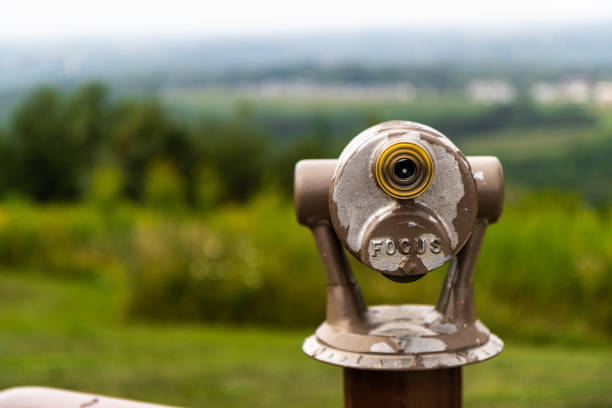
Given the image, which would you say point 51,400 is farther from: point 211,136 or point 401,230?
point 211,136

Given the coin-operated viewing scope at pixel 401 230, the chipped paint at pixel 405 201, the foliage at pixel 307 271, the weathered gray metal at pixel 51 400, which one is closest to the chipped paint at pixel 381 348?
the coin-operated viewing scope at pixel 401 230

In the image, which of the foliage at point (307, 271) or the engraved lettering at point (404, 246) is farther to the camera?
the foliage at point (307, 271)

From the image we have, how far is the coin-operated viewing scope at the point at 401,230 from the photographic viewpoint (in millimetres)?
1331

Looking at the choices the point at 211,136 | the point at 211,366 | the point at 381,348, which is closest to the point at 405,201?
the point at 381,348

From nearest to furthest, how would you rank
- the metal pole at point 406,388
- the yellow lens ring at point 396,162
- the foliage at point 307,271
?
the yellow lens ring at point 396,162
the metal pole at point 406,388
the foliage at point 307,271

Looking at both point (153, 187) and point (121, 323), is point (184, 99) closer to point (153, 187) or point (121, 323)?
point (153, 187)

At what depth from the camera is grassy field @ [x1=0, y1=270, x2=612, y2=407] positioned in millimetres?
6012

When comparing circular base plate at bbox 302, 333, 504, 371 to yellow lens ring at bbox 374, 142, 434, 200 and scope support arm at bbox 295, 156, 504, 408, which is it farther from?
yellow lens ring at bbox 374, 142, 434, 200

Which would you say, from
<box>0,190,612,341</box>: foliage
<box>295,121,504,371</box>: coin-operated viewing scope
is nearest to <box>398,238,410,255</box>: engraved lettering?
<box>295,121,504,371</box>: coin-operated viewing scope

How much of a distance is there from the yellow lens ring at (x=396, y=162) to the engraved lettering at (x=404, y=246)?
0.07 meters

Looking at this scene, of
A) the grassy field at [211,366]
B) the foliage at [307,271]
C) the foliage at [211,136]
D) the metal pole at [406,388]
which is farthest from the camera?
the foliage at [211,136]

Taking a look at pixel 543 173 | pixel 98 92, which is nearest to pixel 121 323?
pixel 543 173

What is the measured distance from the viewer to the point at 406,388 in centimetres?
140

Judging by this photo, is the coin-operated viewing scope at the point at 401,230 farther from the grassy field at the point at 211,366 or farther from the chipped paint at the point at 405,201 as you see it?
the grassy field at the point at 211,366
